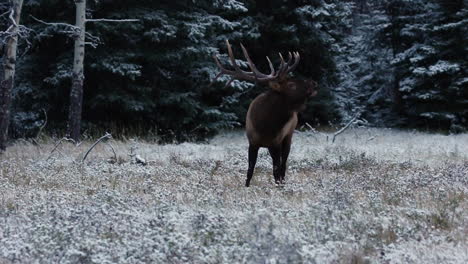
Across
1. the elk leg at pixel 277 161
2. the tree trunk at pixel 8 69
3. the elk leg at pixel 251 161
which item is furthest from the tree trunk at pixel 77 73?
the elk leg at pixel 277 161

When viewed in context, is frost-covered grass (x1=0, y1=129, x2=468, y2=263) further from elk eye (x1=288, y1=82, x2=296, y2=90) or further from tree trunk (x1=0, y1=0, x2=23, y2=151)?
tree trunk (x1=0, y1=0, x2=23, y2=151)

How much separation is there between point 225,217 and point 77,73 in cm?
889

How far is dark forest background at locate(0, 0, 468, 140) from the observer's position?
1477 centimetres

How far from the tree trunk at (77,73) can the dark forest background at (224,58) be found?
113cm

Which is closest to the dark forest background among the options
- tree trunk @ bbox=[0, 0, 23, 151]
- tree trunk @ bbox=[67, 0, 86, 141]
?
tree trunk @ bbox=[0, 0, 23, 151]

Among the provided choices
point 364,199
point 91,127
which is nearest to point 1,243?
point 364,199

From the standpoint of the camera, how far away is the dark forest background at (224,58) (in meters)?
14.8

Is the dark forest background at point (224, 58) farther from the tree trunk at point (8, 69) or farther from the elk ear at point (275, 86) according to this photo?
the elk ear at point (275, 86)

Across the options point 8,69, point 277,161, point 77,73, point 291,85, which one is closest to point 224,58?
point 77,73

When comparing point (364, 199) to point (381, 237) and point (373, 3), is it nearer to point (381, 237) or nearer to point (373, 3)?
point (381, 237)

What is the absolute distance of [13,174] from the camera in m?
7.85

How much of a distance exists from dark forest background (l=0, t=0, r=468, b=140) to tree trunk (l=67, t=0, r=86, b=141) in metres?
1.13

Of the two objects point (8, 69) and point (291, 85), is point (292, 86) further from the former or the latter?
point (8, 69)

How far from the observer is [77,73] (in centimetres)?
1272
